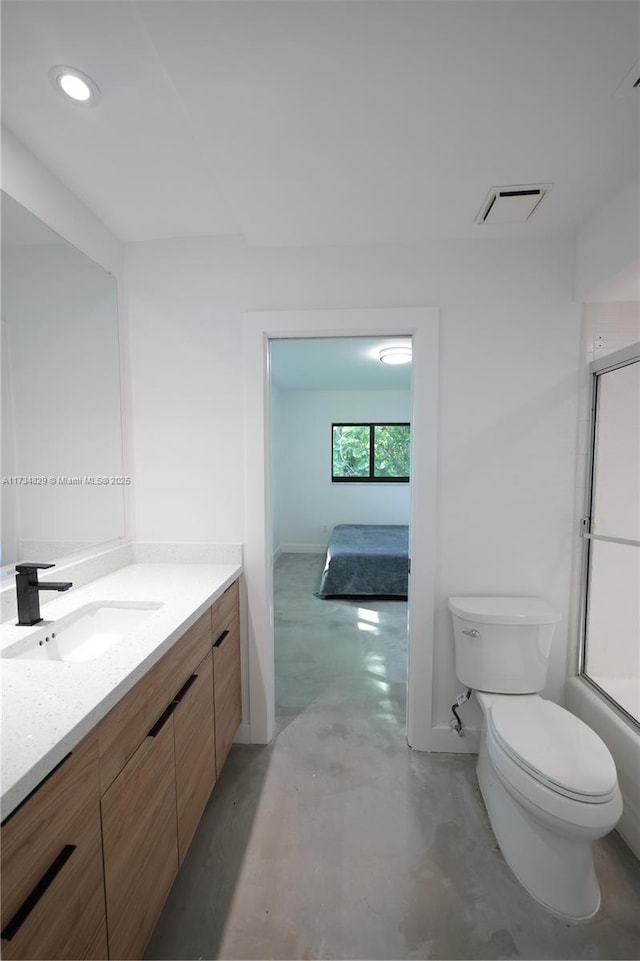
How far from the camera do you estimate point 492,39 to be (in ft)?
3.02

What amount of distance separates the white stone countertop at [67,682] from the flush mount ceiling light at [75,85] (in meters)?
1.55

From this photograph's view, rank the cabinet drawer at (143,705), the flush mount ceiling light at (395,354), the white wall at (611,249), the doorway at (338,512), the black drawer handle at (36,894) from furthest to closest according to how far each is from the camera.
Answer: the flush mount ceiling light at (395,354), the doorway at (338,512), the white wall at (611,249), the cabinet drawer at (143,705), the black drawer handle at (36,894)

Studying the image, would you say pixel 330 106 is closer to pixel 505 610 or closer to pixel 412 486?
pixel 412 486

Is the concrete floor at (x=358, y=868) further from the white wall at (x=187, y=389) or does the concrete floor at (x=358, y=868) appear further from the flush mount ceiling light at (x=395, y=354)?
the flush mount ceiling light at (x=395, y=354)

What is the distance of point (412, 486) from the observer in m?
1.83

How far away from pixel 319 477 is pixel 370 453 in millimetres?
833

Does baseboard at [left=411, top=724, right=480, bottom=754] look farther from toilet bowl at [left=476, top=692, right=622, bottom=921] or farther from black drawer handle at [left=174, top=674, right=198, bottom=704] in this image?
black drawer handle at [left=174, top=674, right=198, bottom=704]

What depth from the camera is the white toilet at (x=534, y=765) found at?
1.18m

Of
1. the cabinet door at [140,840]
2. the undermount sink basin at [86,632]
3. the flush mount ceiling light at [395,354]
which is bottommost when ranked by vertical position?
the cabinet door at [140,840]

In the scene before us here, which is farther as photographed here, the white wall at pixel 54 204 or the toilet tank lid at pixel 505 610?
the toilet tank lid at pixel 505 610

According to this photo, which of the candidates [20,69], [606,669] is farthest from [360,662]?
[20,69]

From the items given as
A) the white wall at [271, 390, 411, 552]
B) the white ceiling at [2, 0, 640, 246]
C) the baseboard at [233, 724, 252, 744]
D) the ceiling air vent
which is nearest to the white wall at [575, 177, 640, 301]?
the white ceiling at [2, 0, 640, 246]

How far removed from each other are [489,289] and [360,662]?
2380 mm

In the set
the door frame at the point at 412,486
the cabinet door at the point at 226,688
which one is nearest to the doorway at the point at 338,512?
the door frame at the point at 412,486
